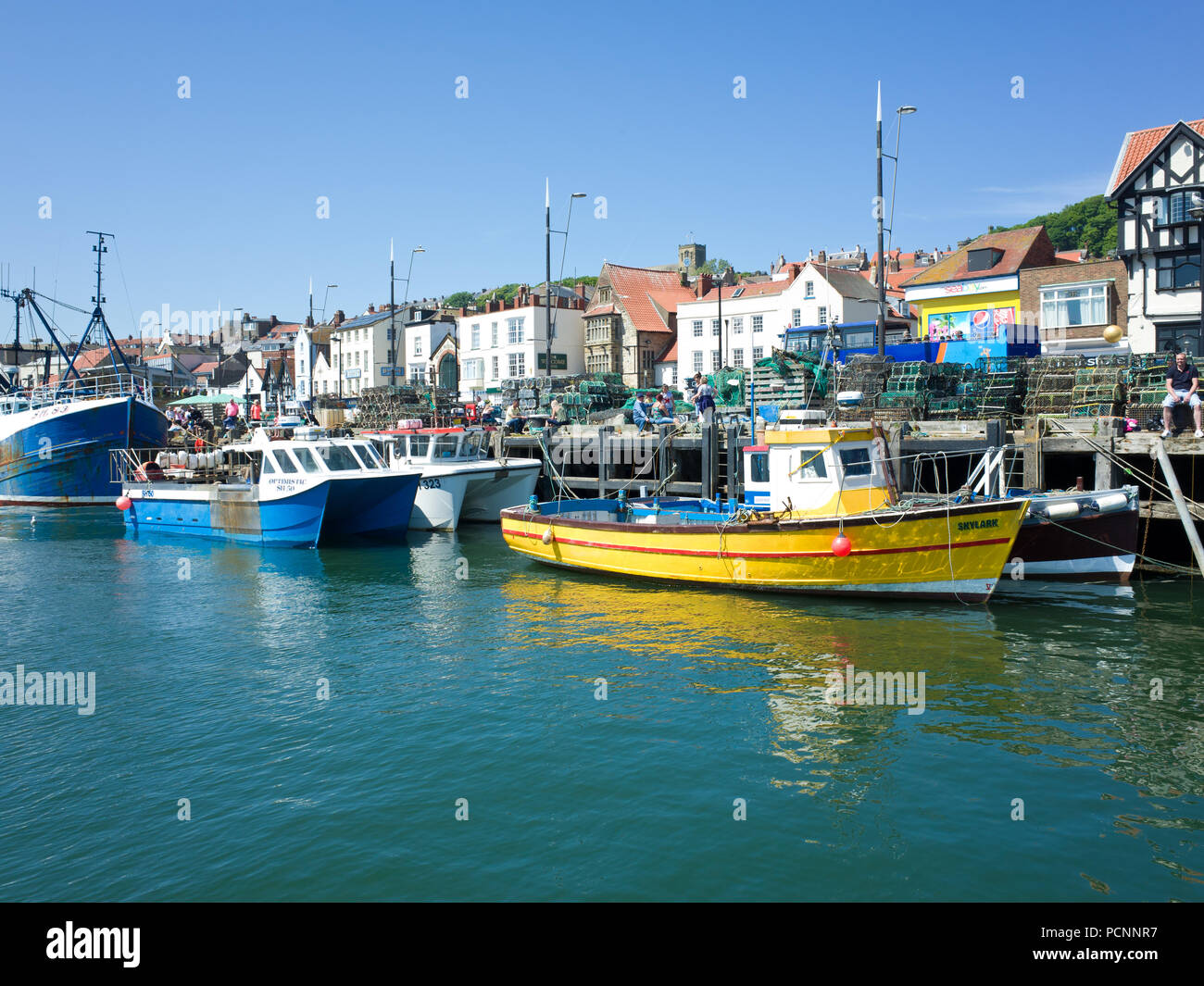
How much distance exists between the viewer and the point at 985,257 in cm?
4506

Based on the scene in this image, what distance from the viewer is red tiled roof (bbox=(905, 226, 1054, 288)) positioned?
1743 inches

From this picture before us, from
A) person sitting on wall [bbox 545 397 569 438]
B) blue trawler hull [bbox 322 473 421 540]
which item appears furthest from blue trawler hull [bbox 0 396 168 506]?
person sitting on wall [bbox 545 397 569 438]

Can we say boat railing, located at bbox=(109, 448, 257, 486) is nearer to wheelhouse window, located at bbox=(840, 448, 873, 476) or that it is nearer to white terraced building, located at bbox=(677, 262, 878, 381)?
wheelhouse window, located at bbox=(840, 448, 873, 476)

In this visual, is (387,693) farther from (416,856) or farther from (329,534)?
(329,534)

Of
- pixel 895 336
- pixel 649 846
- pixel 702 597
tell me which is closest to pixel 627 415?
pixel 895 336

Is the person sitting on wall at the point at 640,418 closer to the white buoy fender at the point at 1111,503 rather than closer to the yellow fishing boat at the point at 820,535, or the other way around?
the yellow fishing boat at the point at 820,535

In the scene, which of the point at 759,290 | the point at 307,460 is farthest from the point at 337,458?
the point at 759,290

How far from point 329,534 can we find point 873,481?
1587 cm

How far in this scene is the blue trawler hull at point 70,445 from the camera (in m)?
36.2
